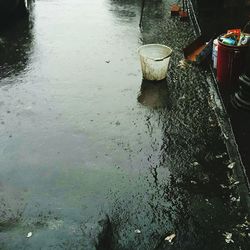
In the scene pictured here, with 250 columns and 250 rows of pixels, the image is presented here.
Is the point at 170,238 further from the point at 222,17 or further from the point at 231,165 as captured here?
the point at 222,17

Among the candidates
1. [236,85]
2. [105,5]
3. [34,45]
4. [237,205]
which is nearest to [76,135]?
[237,205]

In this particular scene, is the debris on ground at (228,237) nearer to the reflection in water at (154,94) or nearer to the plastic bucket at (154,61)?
the reflection in water at (154,94)

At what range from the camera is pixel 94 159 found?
16.2 ft

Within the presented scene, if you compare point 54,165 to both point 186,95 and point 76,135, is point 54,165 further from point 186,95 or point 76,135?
point 186,95

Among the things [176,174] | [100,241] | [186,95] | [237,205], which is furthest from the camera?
[186,95]

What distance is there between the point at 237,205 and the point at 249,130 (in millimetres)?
1472

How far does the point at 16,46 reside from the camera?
8164mm

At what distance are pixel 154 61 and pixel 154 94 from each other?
0.57 m

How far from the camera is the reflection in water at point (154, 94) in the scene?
609cm

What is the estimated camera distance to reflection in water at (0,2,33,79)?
7.28m

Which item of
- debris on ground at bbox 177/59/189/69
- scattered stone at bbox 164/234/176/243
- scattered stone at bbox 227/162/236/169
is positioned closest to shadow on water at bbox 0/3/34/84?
debris on ground at bbox 177/59/189/69

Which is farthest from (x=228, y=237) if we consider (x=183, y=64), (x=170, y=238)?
(x=183, y=64)

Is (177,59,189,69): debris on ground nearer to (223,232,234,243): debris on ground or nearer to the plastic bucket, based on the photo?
the plastic bucket

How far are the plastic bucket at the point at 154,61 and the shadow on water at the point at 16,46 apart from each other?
2494mm
